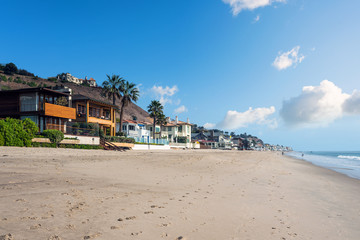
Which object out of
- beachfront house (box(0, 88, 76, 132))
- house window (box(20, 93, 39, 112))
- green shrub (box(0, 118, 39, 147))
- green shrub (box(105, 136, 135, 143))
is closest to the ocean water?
green shrub (box(0, 118, 39, 147))

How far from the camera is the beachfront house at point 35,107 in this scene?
100ft

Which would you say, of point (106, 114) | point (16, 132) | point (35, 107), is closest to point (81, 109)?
point (106, 114)

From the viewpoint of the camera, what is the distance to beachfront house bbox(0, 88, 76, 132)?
3059 cm

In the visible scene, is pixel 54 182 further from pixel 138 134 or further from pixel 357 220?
pixel 138 134

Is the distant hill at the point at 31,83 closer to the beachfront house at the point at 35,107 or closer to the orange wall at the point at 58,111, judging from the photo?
the beachfront house at the point at 35,107

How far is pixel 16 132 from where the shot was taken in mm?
19391

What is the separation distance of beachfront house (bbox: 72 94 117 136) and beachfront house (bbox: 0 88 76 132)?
593cm

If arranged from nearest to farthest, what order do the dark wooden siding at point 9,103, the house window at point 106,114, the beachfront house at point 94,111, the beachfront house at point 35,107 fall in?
the beachfront house at point 35,107
the dark wooden siding at point 9,103
the beachfront house at point 94,111
the house window at point 106,114

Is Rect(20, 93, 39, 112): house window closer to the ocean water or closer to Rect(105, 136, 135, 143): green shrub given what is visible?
Rect(105, 136, 135, 143): green shrub

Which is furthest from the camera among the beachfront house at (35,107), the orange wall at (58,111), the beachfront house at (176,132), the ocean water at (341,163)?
the beachfront house at (176,132)

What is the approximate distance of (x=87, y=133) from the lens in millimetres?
31062

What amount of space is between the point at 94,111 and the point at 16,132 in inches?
933

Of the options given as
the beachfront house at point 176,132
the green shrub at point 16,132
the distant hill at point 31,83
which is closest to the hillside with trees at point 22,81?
the distant hill at point 31,83

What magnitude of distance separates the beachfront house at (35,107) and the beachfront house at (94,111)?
5.93 meters
